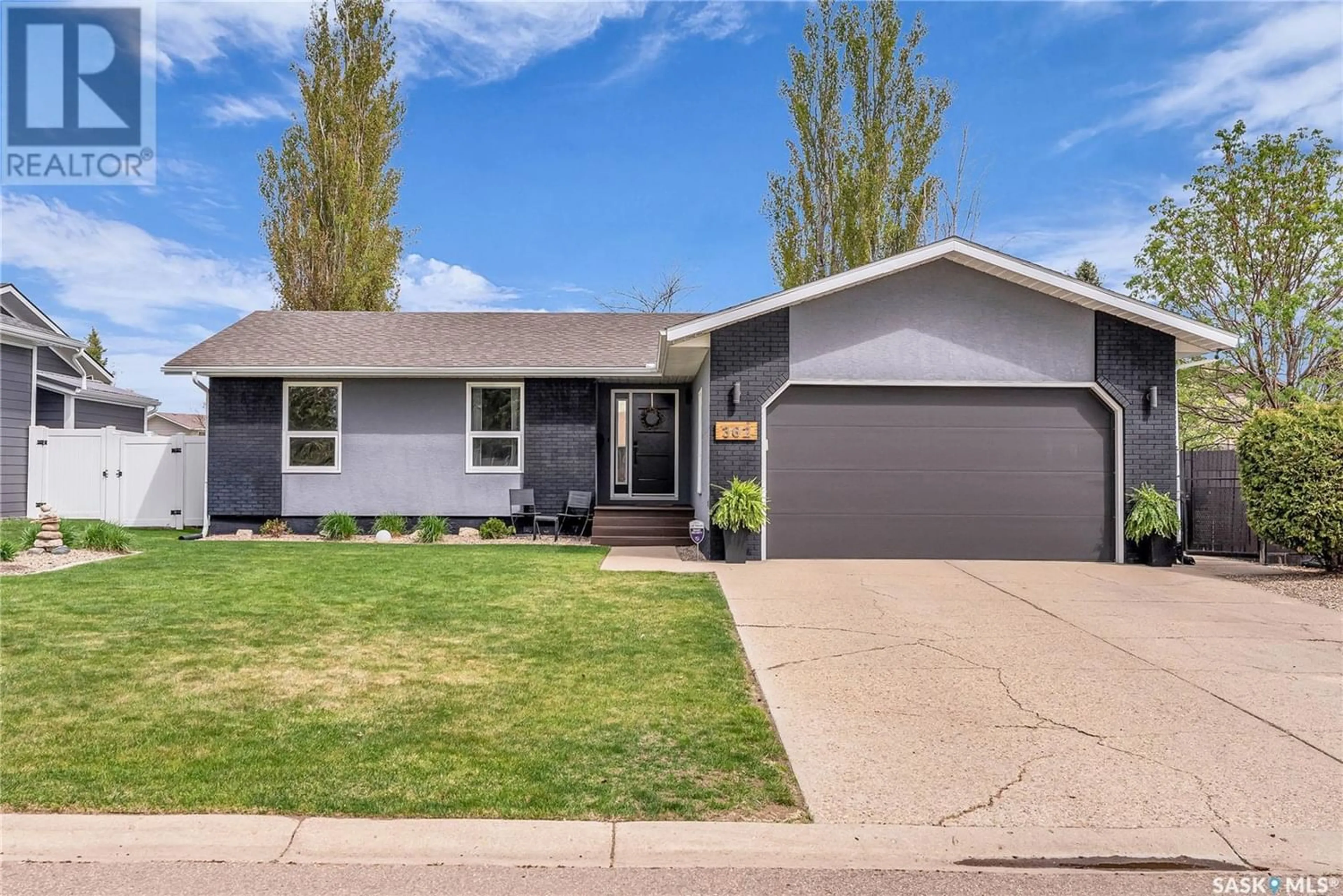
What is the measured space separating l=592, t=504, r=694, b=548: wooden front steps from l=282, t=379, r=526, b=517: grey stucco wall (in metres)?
1.92

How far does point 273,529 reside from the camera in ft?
42.1

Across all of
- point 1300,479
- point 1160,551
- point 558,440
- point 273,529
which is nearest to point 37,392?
point 273,529

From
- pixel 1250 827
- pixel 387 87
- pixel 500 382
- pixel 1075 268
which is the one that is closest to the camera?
pixel 1250 827

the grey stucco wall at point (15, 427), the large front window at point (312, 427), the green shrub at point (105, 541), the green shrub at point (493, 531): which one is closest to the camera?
the green shrub at point (105, 541)

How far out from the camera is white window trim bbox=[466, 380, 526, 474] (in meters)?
Answer: 13.3

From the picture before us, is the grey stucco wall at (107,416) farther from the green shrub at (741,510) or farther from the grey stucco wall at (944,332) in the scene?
the grey stucco wall at (944,332)

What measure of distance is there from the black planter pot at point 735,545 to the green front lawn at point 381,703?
2.27 m

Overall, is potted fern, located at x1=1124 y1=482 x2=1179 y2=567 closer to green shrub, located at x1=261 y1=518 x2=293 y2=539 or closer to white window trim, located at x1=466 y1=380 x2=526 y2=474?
white window trim, located at x1=466 y1=380 x2=526 y2=474

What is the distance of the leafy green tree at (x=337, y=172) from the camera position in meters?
23.1

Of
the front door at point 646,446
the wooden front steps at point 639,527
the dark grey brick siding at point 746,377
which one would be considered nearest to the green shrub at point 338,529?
the wooden front steps at point 639,527

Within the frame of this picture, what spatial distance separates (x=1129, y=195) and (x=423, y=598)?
A: 16734 mm

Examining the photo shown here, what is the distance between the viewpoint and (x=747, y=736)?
3826 mm

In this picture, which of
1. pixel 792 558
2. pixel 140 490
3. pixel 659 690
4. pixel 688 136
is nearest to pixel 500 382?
pixel 792 558

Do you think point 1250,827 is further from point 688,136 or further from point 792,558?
point 688,136
